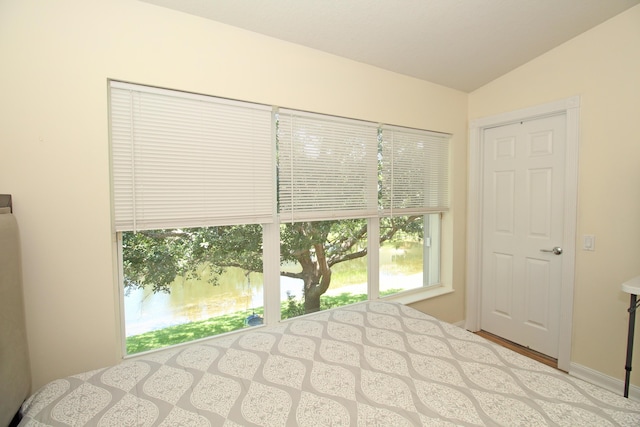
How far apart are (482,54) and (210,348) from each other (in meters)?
2.86

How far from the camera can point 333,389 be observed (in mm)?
A: 1157

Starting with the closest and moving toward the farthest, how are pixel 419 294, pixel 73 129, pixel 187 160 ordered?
pixel 73 129 < pixel 187 160 < pixel 419 294

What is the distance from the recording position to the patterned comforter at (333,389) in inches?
39.4

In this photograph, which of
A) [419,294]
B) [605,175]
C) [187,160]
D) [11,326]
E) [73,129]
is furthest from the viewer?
[419,294]

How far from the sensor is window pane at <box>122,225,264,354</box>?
1.70 m

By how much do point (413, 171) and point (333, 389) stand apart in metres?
2.07

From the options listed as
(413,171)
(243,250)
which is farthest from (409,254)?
(243,250)

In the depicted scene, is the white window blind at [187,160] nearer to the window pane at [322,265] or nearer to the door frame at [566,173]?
the window pane at [322,265]

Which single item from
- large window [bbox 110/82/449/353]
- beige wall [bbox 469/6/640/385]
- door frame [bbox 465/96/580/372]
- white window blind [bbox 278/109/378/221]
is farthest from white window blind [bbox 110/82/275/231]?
beige wall [bbox 469/6/640/385]

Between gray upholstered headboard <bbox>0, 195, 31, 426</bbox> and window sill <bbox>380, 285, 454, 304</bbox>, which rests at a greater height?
gray upholstered headboard <bbox>0, 195, 31, 426</bbox>

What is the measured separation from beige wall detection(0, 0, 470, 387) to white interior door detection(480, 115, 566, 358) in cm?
257

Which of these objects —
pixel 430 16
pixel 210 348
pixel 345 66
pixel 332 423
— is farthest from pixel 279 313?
pixel 430 16

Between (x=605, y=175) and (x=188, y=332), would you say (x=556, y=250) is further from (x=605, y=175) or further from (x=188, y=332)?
(x=188, y=332)

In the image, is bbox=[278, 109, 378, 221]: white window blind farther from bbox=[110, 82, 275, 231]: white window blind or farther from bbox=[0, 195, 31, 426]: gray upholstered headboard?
bbox=[0, 195, 31, 426]: gray upholstered headboard
